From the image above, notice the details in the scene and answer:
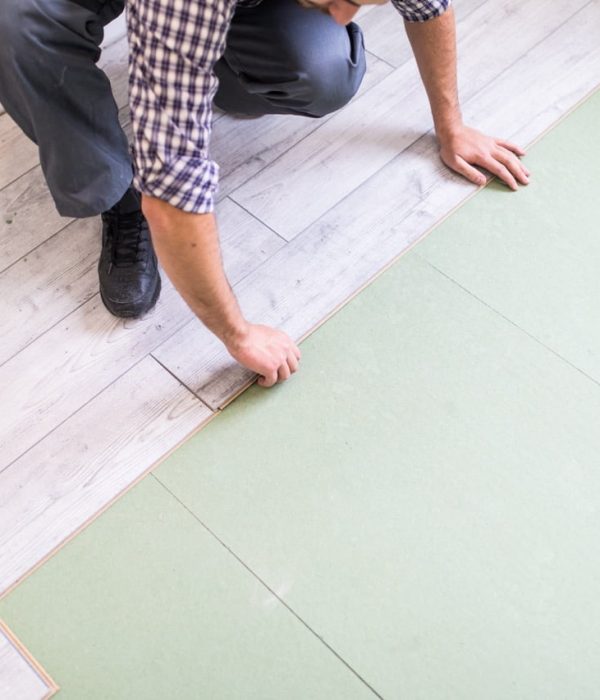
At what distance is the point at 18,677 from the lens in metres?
1.07

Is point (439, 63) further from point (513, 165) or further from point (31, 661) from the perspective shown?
point (31, 661)

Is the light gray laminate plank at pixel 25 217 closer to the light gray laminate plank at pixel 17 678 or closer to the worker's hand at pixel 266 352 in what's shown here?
the worker's hand at pixel 266 352

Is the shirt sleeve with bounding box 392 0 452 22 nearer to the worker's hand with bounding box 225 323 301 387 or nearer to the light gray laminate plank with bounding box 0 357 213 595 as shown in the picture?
the worker's hand with bounding box 225 323 301 387

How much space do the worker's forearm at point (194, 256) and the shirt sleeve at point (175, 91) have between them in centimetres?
2

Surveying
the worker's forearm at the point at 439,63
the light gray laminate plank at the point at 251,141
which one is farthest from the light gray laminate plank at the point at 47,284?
the worker's forearm at the point at 439,63

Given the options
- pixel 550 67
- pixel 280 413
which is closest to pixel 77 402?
pixel 280 413

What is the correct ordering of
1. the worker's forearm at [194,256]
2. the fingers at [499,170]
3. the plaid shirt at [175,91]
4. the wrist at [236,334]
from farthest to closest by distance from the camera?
1. the fingers at [499,170]
2. the wrist at [236,334]
3. the worker's forearm at [194,256]
4. the plaid shirt at [175,91]

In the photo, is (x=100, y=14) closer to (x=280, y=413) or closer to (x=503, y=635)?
(x=280, y=413)

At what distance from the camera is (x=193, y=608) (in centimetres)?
111

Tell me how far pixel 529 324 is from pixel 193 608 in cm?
69

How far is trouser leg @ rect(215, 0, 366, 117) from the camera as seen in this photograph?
1302 millimetres

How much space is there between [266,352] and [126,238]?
1.17 feet

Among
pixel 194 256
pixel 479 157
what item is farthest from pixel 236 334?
pixel 479 157

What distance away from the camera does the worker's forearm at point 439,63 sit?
4.35 feet
